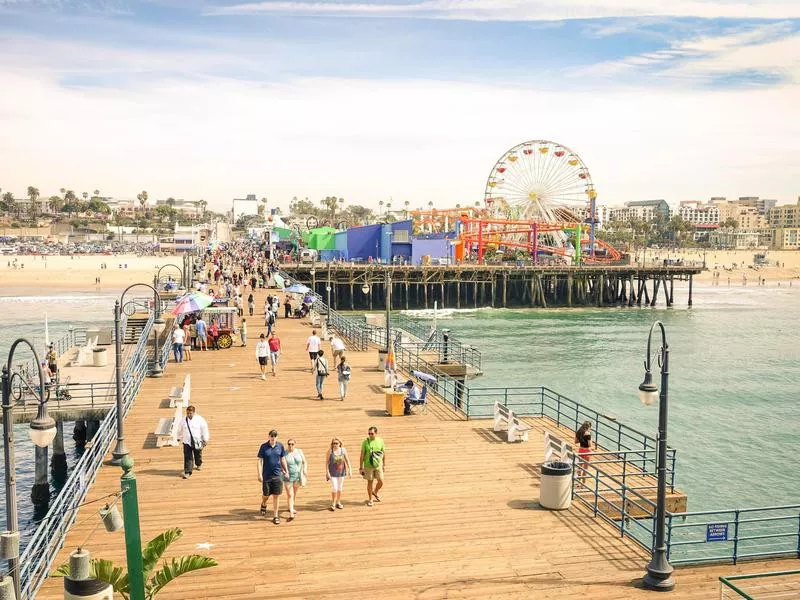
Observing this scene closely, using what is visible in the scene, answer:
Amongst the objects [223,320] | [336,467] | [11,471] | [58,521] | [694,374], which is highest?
[11,471]

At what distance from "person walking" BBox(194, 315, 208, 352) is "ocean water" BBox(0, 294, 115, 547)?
17.9 feet

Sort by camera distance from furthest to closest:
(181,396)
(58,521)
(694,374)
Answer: (694,374), (181,396), (58,521)

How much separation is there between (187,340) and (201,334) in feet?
1.83

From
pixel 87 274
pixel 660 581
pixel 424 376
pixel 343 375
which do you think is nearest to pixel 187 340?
pixel 343 375

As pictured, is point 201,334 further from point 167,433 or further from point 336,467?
point 336,467

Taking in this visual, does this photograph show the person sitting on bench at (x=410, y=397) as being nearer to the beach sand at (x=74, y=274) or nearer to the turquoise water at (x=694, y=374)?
the turquoise water at (x=694, y=374)

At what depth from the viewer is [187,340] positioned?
27.4 metres

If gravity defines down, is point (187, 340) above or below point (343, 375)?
below

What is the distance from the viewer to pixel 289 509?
466 inches

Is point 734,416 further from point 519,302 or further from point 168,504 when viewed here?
point 519,302

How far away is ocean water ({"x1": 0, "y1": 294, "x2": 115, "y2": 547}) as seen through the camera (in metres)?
20.7

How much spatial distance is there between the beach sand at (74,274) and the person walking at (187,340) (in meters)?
56.2

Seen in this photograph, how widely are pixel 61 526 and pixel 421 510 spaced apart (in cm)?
522

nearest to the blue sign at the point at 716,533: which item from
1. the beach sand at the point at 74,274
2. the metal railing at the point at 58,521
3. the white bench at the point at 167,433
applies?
the metal railing at the point at 58,521
